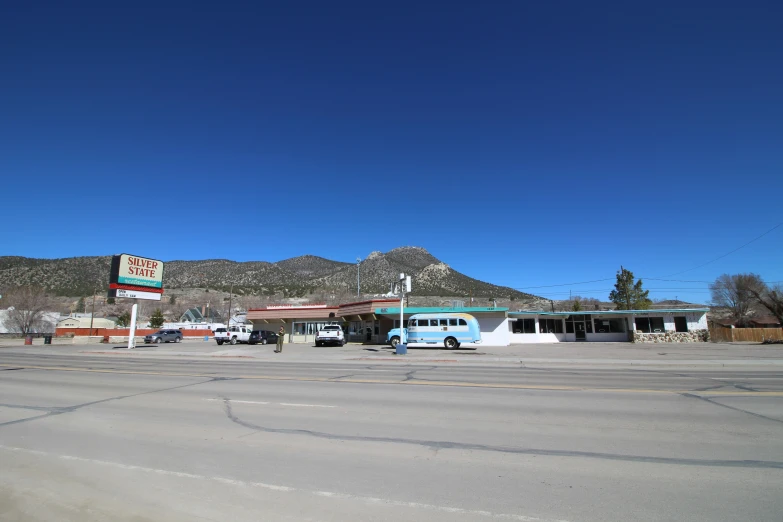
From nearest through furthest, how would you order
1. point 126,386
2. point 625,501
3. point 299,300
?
point 625,501 → point 126,386 → point 299,300

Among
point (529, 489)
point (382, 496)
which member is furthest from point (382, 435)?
point (529, 489)

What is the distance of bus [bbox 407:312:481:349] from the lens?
1224 inches

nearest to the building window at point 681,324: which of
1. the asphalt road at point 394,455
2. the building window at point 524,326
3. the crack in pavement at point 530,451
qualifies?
the building window at point 524,326

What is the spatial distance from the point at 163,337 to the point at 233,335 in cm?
1399

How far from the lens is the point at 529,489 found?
4605mm

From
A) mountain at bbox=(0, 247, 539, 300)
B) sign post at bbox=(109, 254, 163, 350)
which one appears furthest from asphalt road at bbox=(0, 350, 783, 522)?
mountain at bbox=(0, 247, 539, 300)

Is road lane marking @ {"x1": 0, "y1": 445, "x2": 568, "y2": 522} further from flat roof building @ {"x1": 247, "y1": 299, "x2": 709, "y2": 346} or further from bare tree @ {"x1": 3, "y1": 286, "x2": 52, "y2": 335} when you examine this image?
bare tree @ {"x1": 3, "y1": 286, "x2": 52, "y2": 335}

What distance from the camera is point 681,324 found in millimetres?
43562

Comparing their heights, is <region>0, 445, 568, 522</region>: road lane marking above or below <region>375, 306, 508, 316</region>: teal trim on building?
below

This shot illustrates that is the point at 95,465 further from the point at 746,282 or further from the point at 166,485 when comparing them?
the point at 746,282

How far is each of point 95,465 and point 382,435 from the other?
4.04 meters

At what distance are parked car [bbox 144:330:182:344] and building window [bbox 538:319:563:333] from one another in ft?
150

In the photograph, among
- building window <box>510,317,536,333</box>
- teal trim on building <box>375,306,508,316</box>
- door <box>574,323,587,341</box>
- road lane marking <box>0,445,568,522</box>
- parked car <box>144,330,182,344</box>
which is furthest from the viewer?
parked car <box>144,330,182,344</box>

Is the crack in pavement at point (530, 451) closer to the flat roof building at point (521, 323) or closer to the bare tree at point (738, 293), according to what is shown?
the flat roof building at point (521, 323)
